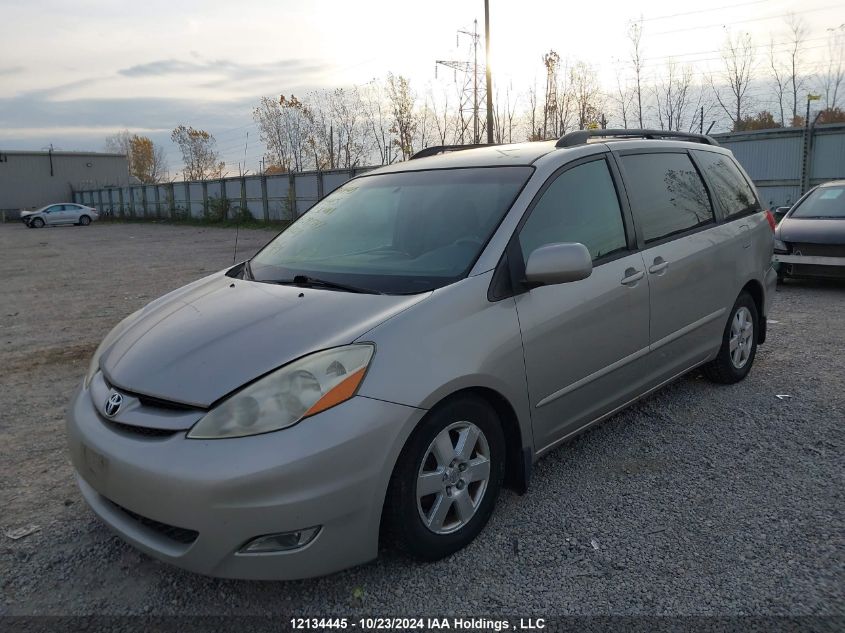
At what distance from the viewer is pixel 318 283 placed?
3141 millimetres

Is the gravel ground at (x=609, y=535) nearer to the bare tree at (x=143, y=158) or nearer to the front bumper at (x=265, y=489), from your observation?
the front bumper at (x=265, y=489)

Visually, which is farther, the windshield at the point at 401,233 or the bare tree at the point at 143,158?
the bare tree at the point at 143,158

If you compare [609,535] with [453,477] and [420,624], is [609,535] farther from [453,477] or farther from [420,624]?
[420,624]

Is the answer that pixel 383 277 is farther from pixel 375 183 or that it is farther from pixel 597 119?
pixel 597 119

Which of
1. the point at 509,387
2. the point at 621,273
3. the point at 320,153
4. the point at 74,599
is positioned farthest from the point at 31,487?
the point at 320,153

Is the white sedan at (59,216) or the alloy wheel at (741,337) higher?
the white sedan at (59,216)

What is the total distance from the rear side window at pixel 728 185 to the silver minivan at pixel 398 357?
494 millimetres

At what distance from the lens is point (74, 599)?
8.68 ft

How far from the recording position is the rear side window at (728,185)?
4.71m

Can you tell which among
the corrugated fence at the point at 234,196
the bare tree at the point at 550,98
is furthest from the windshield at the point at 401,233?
the bare tree at the point at 550,98

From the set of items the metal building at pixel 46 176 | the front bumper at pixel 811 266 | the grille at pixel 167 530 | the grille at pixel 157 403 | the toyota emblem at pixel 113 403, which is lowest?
the grille at pixel 167 530

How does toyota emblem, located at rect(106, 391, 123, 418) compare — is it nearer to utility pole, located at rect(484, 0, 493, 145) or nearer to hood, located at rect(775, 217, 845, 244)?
hood, located at rect(775, 217, 845, 244)

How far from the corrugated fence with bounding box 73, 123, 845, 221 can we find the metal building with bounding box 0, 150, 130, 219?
2819 millimetres

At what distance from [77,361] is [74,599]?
4.15 m
